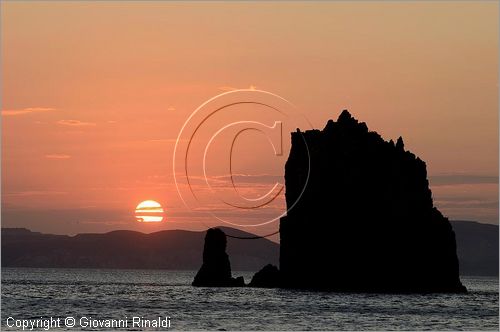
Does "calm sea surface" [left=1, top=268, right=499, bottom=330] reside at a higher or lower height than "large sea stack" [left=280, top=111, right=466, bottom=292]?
lower

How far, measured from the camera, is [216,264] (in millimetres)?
165125

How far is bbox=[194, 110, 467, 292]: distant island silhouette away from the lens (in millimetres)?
148500

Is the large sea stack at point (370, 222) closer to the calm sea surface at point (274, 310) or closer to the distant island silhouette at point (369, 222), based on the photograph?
the distant island silhouette at point (369, 222)

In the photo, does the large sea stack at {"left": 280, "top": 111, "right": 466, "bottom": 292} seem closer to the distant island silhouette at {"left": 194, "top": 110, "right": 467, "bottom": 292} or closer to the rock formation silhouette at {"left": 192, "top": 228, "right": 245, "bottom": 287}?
the distant island silhouette at {"left": 194, "top": 110, "right": 467, "bottom": 292}

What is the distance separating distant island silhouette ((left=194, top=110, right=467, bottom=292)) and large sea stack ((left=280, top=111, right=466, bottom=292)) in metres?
0.14

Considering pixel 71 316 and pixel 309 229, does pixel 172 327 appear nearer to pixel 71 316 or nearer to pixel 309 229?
pixel 71 316

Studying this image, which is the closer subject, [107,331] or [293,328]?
[107,331]

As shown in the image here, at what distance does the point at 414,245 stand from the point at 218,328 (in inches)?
2823

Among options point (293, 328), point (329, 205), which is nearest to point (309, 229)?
point (329, 205)

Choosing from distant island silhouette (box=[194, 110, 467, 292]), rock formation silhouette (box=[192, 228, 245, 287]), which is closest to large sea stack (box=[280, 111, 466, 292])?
distant island silhouette (box=[194, 110, 467, 292])

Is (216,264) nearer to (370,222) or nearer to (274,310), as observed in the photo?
(370,222)

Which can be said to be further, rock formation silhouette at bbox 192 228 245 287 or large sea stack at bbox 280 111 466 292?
rock formation silhouette at bbox 192 228 245 287

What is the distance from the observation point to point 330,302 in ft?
383

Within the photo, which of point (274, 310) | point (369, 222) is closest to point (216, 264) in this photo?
point (369, 222)
